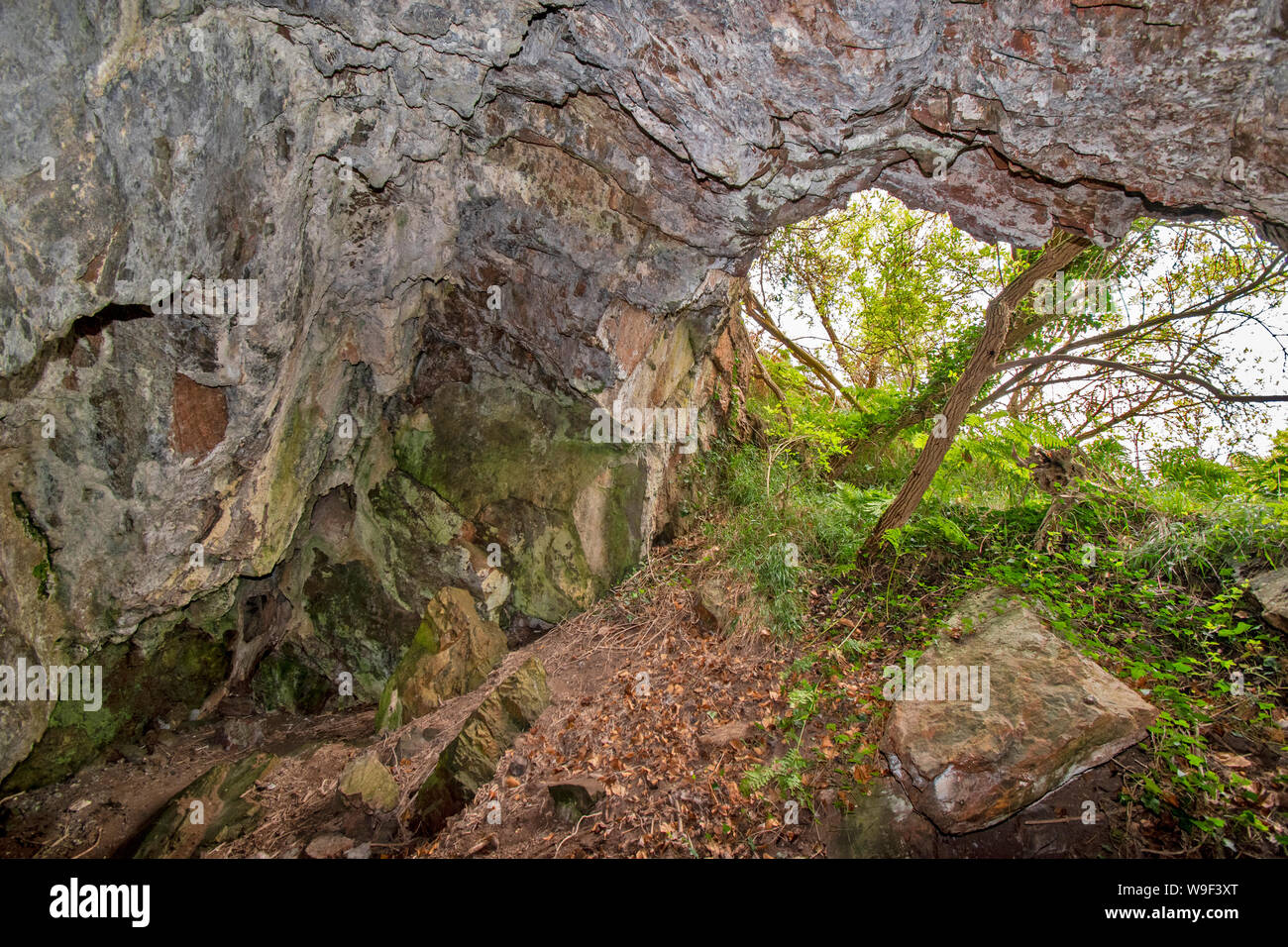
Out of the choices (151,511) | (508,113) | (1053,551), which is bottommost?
(1053,551)

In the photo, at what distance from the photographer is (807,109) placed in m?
4.32

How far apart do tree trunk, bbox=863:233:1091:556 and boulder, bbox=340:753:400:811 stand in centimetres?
507

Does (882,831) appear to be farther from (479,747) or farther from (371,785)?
(371,785)

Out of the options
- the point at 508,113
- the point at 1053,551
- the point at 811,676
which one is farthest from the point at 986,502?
the point at 508,113

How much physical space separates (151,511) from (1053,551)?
7997 millimetres

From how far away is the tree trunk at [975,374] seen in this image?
5.53m

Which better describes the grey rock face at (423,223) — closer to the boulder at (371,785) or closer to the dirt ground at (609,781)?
the dirt ground at (609,781)

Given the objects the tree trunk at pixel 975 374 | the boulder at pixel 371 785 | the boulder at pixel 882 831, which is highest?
the tree trunk at pixel 975 374

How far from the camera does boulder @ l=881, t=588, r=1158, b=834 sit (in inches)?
160

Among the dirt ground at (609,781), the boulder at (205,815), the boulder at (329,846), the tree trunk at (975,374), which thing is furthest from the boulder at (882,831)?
the boulder at (205,815)

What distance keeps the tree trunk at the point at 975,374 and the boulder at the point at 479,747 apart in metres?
3.74

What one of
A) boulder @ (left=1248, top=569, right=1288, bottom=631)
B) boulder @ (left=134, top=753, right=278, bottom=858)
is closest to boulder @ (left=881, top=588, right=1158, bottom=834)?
Result: boulder @ (left=1248, top=569, right=1288, bottom=631)

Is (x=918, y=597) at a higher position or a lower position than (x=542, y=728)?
higher
